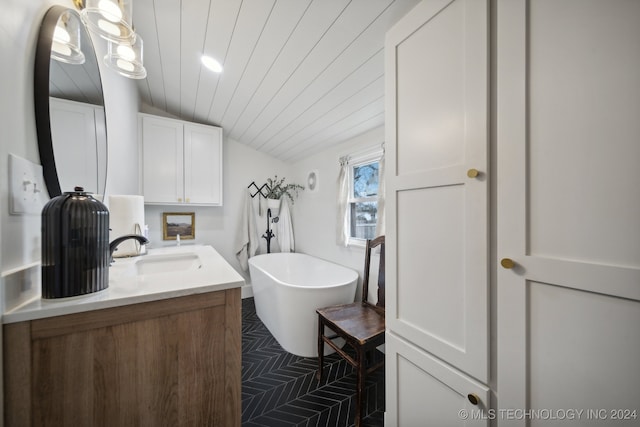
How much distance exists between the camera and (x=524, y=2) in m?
0.62

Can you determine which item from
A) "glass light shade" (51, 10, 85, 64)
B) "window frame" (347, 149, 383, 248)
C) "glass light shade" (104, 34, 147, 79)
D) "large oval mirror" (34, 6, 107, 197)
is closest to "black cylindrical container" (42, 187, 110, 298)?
"large oval mirror" (34, 6, 107, 197)

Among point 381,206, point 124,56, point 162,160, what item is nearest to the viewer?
point 124,56

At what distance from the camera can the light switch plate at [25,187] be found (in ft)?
2.28

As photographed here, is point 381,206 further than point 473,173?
Yes

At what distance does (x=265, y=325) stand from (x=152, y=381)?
192cm

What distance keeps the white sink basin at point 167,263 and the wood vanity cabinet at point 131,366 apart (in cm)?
72

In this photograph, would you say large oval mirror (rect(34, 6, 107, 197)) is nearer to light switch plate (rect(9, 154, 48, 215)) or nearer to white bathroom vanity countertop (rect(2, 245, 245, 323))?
light switch plate (rect(9, 154, 48, 215))

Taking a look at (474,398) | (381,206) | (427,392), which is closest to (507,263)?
(474,398)

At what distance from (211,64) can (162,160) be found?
1.38 metres

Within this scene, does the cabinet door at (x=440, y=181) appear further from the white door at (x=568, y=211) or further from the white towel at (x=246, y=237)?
the white towel at (x=246, y=237)

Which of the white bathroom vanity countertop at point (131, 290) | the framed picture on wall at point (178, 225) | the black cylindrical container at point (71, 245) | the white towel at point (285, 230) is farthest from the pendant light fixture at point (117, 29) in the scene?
the white towel at point (285, 230)

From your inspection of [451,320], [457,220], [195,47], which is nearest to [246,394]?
[451,320]

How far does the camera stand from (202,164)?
9.69 ft

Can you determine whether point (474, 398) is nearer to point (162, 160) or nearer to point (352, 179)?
point (352, 179)
